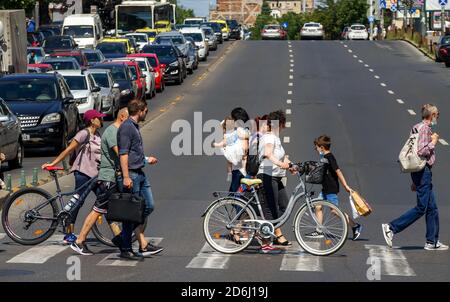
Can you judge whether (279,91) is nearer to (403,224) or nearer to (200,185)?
(200,185)

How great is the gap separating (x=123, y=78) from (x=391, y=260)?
2850 centimetres

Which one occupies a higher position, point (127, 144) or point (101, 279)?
point (127, 144)

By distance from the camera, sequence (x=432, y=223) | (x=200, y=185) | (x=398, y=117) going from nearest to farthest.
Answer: (x=432, y=223) → (x=200, y=185) → (x=398, y=117)

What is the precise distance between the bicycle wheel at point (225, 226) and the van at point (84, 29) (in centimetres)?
5109

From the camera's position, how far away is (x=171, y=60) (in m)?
51.8

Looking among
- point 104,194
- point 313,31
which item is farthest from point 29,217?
point 313,31

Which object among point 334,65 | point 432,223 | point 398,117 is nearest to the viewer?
point 432,223

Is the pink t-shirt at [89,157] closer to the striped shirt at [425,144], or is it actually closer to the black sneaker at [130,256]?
the black sneaker at [130,256]

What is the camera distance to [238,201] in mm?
14102

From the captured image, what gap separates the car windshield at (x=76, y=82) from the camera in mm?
34888

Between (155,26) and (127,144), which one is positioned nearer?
(127,144)
